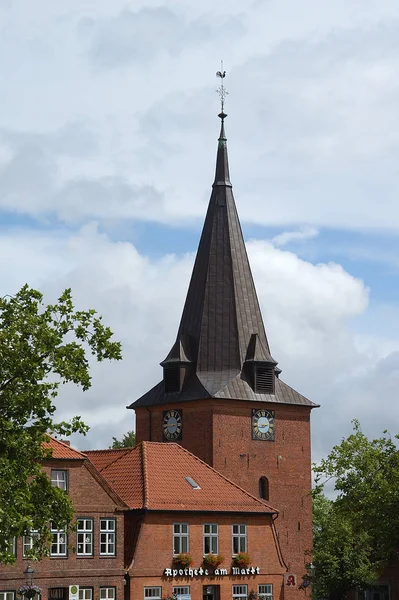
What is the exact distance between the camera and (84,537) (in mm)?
50469

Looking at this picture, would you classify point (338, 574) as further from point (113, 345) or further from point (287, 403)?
point (113, 345)

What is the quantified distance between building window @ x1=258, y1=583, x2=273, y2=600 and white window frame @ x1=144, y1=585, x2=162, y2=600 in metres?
6.00

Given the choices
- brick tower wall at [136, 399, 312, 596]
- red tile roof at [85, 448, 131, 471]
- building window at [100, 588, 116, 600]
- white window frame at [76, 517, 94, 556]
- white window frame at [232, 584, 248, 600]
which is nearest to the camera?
white window frame at [76, 517, 94, 556]

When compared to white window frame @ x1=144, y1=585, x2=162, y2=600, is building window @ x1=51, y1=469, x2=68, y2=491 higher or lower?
higher

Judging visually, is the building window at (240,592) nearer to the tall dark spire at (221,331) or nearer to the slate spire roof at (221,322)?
the tall dark spire at (221,331)

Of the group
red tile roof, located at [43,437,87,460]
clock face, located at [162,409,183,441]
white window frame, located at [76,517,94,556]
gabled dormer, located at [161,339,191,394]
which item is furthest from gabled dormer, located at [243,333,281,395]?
white window frame, located at [76,517,94,556]

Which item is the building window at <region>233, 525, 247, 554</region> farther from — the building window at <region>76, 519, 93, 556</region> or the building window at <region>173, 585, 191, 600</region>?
the building window at <region>76, 519, 93, 556</region>

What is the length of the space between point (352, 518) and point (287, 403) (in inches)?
428

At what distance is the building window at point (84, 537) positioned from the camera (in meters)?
50.1

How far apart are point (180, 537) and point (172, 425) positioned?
15.3m

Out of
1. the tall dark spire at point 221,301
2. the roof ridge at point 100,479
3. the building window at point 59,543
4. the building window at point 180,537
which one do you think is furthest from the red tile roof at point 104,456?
the tall dark spire at point 221,301

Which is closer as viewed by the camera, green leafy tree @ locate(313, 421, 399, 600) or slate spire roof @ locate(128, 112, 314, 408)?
green leafy tree @ locate(313, 421, 399, 600)

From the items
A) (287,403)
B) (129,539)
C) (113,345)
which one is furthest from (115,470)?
(113,345)

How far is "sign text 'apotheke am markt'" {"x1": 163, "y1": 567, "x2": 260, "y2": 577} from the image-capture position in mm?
52728
